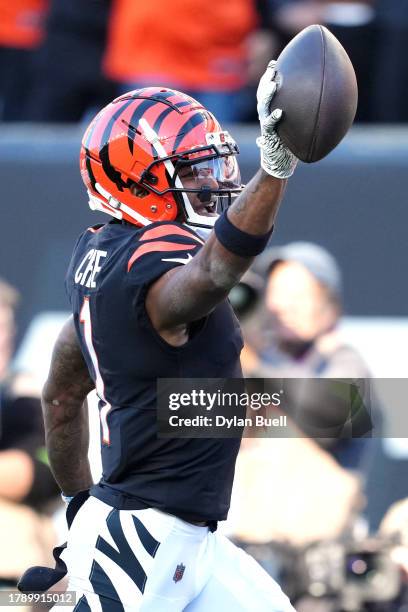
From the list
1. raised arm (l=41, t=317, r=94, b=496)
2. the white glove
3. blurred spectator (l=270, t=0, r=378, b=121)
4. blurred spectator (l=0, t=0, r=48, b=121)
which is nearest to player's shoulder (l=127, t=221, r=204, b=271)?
the white glove

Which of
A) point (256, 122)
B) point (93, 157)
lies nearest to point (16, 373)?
point (256, 122)

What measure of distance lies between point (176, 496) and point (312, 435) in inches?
75.5

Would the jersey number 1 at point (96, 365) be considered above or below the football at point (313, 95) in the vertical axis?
below

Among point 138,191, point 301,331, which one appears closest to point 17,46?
point 301,331

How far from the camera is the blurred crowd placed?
21.6 ft

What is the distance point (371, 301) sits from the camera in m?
6.33

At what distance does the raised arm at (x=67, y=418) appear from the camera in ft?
13.4

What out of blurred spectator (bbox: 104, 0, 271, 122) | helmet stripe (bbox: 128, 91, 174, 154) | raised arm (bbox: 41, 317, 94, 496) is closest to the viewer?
helmet stripe (bbox: 128, 91, 174, 154)

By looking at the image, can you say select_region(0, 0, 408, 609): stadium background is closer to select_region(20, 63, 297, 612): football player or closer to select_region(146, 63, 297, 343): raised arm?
select_region(20, 63, 297, 612): football player

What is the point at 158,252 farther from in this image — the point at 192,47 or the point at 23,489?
the point at 192,47

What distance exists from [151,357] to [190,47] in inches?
129

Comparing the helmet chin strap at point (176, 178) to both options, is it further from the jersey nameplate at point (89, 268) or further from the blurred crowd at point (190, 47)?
the blurred crowd at point (190, 47)

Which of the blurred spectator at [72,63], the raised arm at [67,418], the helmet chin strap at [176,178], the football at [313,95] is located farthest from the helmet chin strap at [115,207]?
the blurred spectator at [72,63]

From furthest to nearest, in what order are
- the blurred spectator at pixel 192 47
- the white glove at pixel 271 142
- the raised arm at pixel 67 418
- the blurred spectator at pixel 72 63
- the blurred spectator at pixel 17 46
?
the blurred spectator at pixel 17 46
the blurred spectator at pixel 72 63
the blurred spectator at pixel 192 47
the raised arm at pixel 67 418
the white glove at pixel 271 142
